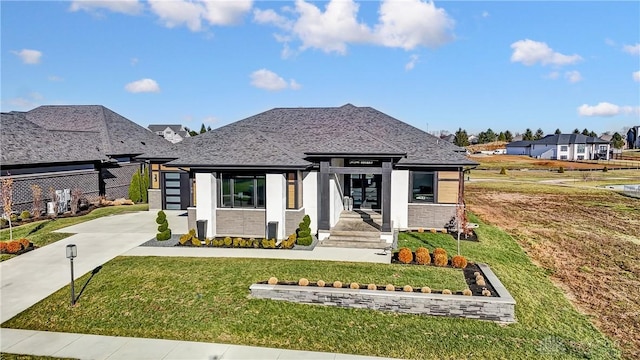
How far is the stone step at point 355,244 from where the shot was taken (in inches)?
622

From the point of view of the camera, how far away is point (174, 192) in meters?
24.9

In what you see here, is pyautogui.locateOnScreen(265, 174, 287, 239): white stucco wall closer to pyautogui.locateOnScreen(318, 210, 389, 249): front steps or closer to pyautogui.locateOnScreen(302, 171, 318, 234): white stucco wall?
pyautogui.locateOnScreen(302, 171, 318, 234): white stucco wall

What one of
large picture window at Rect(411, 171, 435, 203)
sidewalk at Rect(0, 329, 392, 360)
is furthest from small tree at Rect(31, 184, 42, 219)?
large picture window at Rect(411, 171, 435, 203)

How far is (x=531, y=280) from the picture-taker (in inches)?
529

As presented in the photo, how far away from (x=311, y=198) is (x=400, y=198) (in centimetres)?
429

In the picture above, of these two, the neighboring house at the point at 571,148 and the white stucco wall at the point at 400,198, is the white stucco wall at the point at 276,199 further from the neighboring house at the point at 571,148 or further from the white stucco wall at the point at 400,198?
the neighboring house at the point at 571,148

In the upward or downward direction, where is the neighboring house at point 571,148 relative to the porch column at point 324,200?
upward

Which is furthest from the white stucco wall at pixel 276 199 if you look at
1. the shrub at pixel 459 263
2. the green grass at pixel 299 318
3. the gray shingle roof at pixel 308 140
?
the shrub at pixel 459 263

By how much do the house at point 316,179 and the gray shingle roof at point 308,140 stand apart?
50 millimetres

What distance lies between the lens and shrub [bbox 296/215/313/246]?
52.4ft

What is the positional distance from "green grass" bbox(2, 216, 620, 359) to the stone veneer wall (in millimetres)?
226

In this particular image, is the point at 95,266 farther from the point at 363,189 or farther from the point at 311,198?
the point at 363,189

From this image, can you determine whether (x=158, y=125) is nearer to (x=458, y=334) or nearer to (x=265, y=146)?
(x=265, y=146)

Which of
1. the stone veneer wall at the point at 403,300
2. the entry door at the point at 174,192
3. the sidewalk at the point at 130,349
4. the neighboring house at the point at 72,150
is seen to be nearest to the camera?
the sidewalk at the point at 130,349
